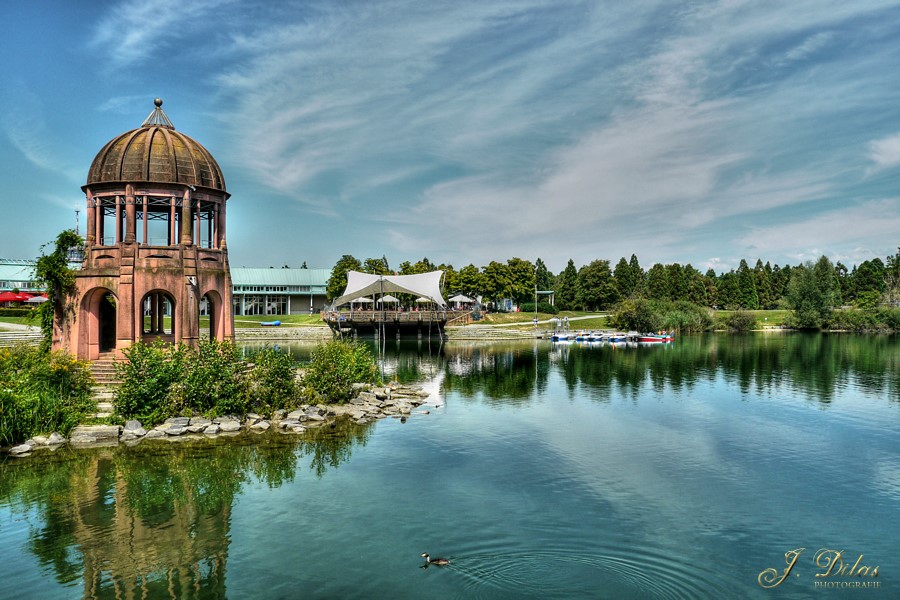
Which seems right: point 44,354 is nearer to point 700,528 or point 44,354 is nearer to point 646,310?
point 700,528

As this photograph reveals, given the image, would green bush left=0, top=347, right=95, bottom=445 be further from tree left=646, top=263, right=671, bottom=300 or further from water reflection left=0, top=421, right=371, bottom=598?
Result: tree left=646, top=263, right=671, bottom=300

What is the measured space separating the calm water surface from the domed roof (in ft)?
39.0

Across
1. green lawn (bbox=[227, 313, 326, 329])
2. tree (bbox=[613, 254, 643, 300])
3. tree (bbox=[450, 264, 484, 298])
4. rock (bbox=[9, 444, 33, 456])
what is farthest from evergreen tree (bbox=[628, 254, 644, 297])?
rock (bbox=[9, 444, 33, 456])

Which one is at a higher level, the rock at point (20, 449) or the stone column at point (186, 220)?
the stone column at point (186, 220)

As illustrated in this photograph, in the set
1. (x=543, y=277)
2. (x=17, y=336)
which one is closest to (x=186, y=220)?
(x=17, y=336)

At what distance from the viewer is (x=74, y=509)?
14.0m

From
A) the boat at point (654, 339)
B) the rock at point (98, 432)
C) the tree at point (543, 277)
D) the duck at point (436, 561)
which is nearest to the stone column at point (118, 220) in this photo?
the rock at point (98, 432)

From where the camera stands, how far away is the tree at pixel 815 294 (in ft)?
289

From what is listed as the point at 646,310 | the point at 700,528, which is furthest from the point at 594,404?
the point at 646,310

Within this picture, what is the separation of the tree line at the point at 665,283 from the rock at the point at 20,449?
68.4 m

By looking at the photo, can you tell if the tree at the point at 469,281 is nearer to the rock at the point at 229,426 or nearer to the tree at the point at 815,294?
the tree at the point at 815,294

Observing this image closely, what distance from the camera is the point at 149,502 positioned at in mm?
14500

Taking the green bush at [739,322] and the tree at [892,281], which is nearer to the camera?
the green bush at [739,322]

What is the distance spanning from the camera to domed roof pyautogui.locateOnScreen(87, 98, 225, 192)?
2539 centimetres
